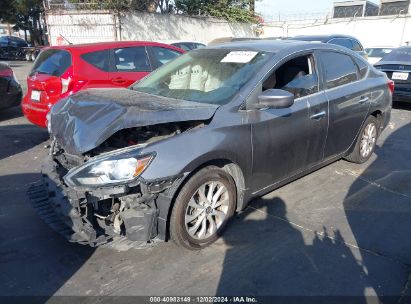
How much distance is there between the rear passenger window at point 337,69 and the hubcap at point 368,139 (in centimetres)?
83

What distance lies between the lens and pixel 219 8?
23.1m

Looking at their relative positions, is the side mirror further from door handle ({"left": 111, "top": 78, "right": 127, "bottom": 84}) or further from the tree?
the tree

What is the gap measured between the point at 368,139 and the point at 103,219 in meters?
3.96

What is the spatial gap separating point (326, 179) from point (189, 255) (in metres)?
2.46

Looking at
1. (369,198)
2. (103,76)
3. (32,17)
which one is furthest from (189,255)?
(32,17)

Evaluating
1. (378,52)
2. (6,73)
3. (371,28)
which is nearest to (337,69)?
(6,73)

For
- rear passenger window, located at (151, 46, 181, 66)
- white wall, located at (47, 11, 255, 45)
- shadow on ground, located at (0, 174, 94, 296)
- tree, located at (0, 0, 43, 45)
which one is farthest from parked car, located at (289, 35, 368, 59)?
tree, located at (0, 0, 43, 45)

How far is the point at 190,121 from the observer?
10.4ft

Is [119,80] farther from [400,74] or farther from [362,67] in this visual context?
[400,74]

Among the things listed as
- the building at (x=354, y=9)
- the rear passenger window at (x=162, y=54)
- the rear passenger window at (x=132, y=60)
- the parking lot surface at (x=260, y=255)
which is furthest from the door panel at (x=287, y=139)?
the building at (x=354, y=9)

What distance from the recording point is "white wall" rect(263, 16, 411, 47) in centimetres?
2148

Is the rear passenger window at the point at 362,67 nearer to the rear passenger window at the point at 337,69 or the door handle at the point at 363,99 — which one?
the rear passenger window at the point at 337,69

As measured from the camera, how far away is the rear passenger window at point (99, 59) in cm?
611

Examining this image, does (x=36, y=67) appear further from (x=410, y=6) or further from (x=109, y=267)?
(x=410, y=6)
